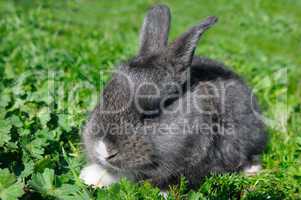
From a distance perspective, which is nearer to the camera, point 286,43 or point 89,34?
point 89,34

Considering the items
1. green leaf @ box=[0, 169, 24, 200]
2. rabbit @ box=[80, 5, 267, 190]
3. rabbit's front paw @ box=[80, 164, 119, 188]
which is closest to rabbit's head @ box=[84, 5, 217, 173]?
rabbit @ box=[80, 5, 267, 190]

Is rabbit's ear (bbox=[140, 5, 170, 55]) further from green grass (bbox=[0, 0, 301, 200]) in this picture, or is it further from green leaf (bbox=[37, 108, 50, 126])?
green leaf (bbox=[37, 108, 50, 126])

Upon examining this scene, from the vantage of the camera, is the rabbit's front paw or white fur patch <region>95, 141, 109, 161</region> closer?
white fur patch <region>95, 141, 109, 161</region>

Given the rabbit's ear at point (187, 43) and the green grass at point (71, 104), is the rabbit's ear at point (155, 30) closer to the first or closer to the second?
the rabbit's ear at point (187, 43)

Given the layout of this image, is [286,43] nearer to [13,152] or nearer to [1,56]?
[1,56]

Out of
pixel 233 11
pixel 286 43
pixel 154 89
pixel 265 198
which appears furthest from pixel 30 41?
pixel 233 11

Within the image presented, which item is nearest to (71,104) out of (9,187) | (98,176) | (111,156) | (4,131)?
(98,176)

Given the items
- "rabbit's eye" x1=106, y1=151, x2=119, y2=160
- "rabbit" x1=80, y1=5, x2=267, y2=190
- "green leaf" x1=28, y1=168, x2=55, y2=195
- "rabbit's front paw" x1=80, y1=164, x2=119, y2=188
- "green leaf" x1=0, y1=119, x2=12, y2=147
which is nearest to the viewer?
"green leaf" x1=28, y1=168, x2=55, y2=195
